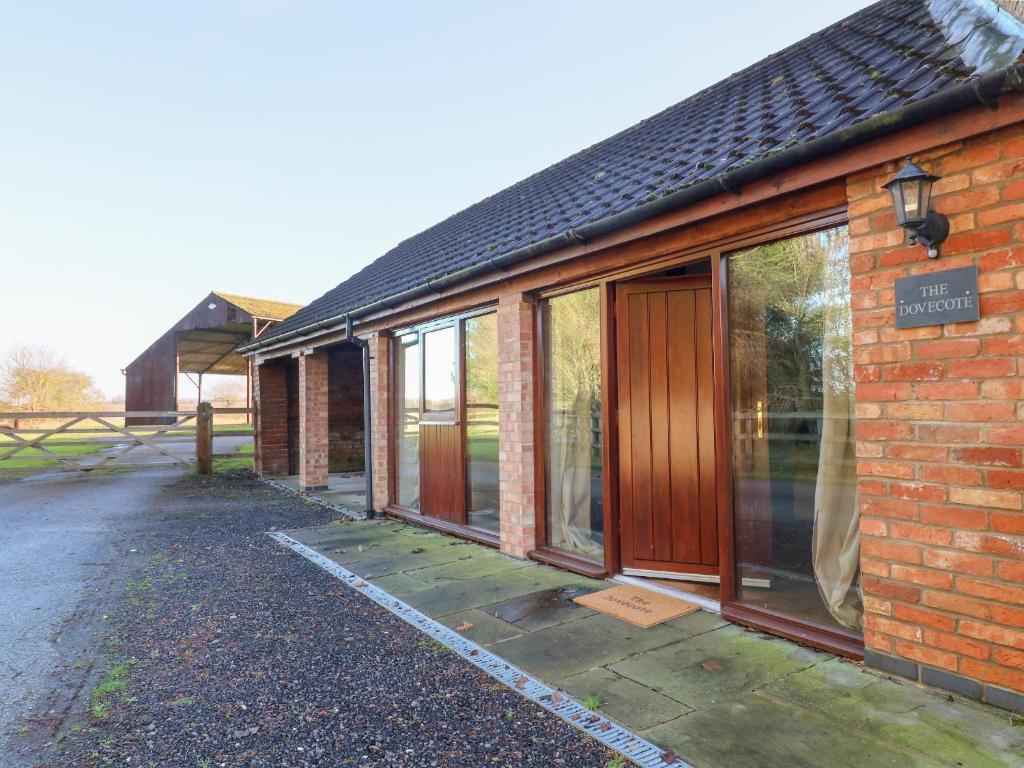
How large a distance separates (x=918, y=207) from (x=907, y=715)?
2.19 metres

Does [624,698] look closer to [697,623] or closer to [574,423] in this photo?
[697,623]

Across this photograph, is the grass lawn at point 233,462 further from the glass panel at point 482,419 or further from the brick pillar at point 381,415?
the glass panel at point 482,419

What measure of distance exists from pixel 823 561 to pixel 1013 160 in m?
2.20

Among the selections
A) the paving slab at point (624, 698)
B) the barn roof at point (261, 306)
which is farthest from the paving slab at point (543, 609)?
the barn roof at point (261, 306)

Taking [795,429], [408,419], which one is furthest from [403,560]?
[795,429]

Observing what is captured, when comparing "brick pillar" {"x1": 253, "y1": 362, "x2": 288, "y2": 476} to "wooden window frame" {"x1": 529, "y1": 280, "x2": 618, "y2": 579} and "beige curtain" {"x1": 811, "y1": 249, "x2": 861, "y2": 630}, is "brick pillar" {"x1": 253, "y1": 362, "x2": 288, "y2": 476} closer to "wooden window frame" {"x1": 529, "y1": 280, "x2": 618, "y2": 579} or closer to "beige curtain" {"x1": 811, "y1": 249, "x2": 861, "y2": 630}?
"wooden window frame" {"x1": 529, "y1": 280, "x2": 618, "y2": 579}

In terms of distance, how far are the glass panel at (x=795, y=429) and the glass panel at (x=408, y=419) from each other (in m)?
4.60

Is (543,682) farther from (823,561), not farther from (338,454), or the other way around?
(338,454)

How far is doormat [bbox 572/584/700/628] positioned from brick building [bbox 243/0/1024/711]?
0.24m

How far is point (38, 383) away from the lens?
30.5 m

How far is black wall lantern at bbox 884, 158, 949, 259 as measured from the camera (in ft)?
8.12

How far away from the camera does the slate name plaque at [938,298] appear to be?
2.46m

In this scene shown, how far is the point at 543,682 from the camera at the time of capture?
288 centimetres

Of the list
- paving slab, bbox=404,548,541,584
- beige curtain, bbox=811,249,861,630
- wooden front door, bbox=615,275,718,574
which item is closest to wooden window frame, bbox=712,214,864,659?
beige curtain, bbox=811,249,861,630
